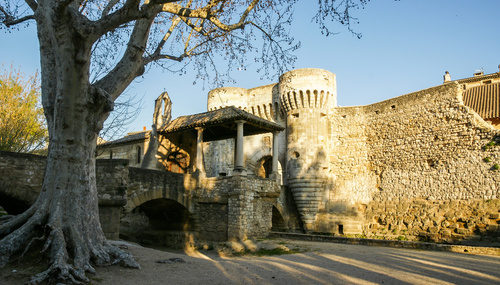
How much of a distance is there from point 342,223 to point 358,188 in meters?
2.01

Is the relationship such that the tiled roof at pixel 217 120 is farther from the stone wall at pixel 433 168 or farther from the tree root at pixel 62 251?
the tree root at pixel 62 251

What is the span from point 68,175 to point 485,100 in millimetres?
22052

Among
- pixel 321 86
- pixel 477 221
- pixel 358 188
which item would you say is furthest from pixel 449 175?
pixel 321 86

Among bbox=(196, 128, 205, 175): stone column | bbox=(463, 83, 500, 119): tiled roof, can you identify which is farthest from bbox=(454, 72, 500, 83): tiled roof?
bbox=(196, 128, 205, 175): stone column

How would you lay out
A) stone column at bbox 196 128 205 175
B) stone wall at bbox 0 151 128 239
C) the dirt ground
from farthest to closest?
1. stone column at bbox 196 128 205 175
2. stone wall at bbox 0 151 128 239
3. the dirt ground

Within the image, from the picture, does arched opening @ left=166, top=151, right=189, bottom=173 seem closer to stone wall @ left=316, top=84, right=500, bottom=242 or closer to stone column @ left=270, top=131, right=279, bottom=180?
stone column @ left=270, top=131, right=279, bottom=180

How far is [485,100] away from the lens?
20.5 m

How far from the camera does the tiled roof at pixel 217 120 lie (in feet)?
49.3

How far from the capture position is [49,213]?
568cm

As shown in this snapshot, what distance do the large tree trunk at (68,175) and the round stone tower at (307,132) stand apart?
46.5ft

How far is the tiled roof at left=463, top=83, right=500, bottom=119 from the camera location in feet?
61.9

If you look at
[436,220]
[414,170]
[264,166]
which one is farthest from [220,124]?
[436,220]

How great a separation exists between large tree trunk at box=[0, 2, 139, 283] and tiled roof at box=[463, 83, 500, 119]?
19487 millimetres

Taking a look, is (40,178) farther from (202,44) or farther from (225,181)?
(225,181)
